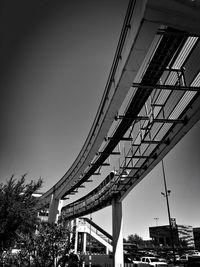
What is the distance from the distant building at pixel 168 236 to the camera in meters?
86.0

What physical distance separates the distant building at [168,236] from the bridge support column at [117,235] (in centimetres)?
6062

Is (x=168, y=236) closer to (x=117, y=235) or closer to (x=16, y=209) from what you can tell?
(x=117, y=235)

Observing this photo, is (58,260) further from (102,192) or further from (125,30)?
(102,192)

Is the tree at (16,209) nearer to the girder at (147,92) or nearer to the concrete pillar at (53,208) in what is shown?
the girder at (147,92)

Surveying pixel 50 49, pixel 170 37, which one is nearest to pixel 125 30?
pixel 170 37

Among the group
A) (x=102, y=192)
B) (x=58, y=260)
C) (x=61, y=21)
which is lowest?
(x=58, y=260)

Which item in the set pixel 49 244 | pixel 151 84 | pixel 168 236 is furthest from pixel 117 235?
pixel 168 236

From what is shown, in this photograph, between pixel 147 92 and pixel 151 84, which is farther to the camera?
pixel 147 92

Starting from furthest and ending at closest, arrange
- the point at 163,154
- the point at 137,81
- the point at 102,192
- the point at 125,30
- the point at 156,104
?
1. the point at 102,192
2. the point at 163,154
3. the point at 156,104
4. the point at 137,81
5. the point at 125,30

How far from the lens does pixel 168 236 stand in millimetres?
85625

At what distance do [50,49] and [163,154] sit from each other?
1152 centimetres

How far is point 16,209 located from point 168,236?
82.9 metres

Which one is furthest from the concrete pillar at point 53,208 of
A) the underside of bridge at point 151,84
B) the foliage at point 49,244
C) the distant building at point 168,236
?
the distant building at point 168,236

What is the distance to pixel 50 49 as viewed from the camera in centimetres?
966
